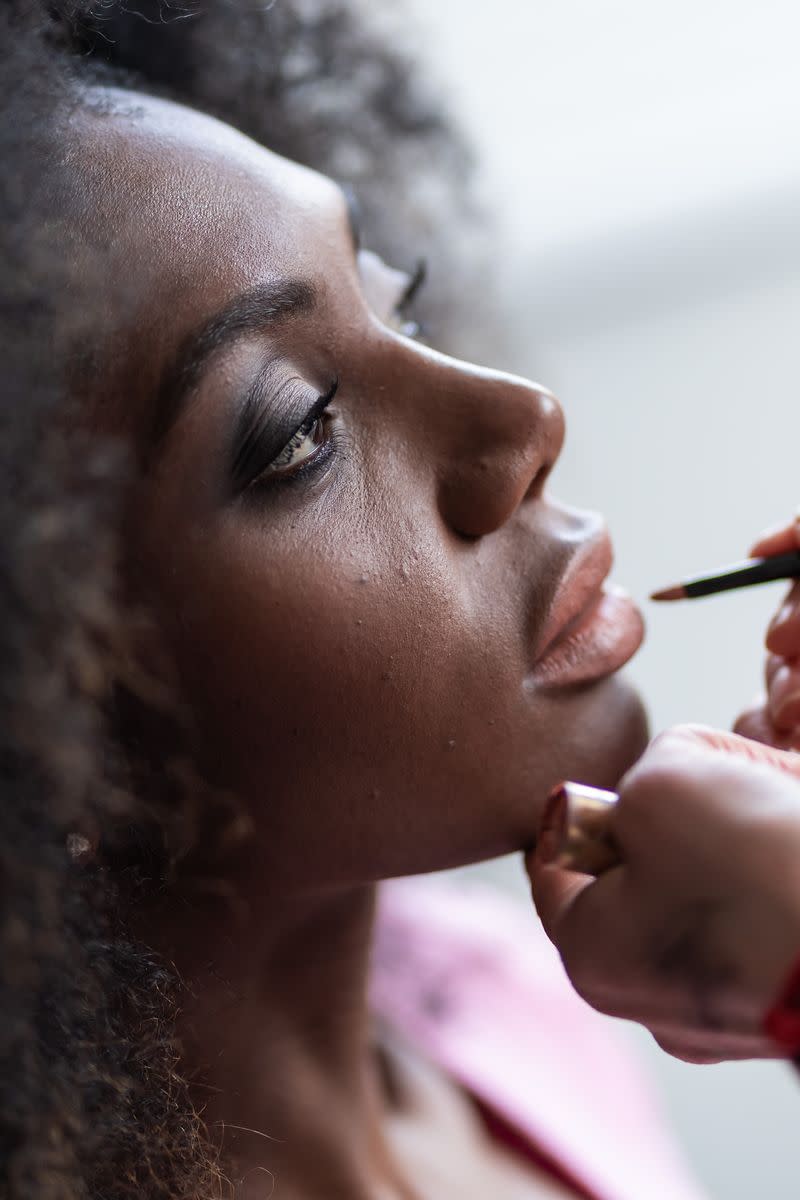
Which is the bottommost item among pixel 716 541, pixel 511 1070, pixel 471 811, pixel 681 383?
pixel 511 1070

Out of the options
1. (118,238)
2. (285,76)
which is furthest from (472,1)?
(118,238)

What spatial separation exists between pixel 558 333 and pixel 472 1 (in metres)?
0.47

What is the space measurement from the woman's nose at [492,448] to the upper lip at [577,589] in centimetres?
5

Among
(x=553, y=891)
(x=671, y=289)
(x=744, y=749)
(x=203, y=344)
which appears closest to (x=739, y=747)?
(x=744, y=749)

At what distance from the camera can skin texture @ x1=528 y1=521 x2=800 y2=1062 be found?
419mm

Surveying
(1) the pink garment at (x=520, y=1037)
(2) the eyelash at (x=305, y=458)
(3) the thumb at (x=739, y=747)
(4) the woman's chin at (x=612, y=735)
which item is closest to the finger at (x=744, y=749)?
(3) the thumb at (x=739, y=747)

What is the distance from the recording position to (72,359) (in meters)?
0.56

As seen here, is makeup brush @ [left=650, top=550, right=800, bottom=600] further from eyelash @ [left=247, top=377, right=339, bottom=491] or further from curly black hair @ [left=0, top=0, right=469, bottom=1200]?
curly black hair @ [left=0, top=0, right=469, bottom=1200]

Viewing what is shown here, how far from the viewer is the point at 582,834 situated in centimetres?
48

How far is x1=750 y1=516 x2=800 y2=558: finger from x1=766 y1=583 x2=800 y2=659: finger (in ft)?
0.08

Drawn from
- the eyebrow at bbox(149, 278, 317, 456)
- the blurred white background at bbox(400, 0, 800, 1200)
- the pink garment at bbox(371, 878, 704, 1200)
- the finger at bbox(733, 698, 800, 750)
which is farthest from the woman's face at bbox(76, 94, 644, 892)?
the blurred white background at bbox(400, 0, 800, 1200)

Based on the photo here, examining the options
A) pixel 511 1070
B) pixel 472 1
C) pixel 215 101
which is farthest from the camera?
pixel 472 1

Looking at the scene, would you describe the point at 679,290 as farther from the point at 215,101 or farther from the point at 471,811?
the point at 471,811

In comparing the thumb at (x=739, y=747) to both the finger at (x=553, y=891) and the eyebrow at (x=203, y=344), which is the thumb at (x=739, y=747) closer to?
the finger at (x=553, y=891)
